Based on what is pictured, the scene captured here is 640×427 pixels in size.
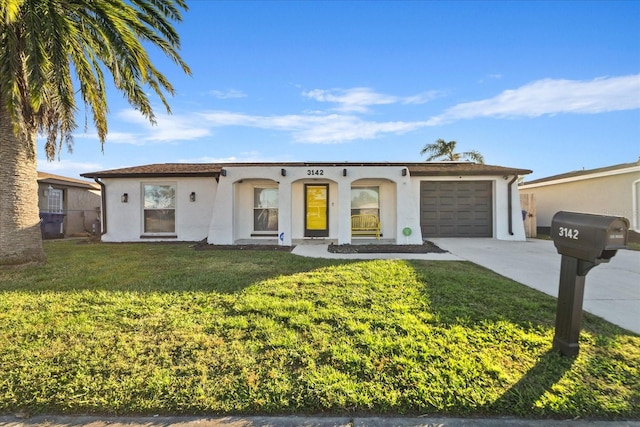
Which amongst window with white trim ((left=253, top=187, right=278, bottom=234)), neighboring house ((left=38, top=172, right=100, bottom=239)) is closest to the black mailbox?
window with white trim ((left=253, top=187, right=278, bottom=234))

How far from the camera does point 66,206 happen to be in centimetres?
1570

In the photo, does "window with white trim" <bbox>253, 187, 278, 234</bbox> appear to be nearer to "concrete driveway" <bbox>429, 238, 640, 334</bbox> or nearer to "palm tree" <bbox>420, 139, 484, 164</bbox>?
"concrete driveway" <bbox>429, 238, 640, 334</bbox>

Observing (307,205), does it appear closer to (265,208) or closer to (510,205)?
(265,208)

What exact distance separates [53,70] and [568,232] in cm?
902

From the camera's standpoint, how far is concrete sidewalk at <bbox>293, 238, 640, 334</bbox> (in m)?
4.55

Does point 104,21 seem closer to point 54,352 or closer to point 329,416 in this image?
point 54,352

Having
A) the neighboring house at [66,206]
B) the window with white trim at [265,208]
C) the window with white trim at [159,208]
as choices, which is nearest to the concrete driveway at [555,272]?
the window with white trim at [265,208]

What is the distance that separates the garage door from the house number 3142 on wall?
9.89 m

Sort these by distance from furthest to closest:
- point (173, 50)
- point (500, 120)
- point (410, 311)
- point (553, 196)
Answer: point (553, 196), point (500, 120), point (173, 50), point (410, 311)

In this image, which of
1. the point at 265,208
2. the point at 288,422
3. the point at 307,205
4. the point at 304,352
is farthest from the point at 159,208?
the point at 288,422

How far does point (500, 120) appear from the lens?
14055 mm

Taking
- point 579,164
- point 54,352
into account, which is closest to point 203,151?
point 54,352

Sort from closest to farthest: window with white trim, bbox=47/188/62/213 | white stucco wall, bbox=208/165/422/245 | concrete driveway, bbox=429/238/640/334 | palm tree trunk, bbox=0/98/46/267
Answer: concrete driveway, bbox=429/238/640/334, palm tree trunk, bbox=0/98/46/267, white stucco wall, bbox=208/165/422/245, window with white trim, bbox=47/188/62/213

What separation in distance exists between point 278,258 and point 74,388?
567 centimetres
